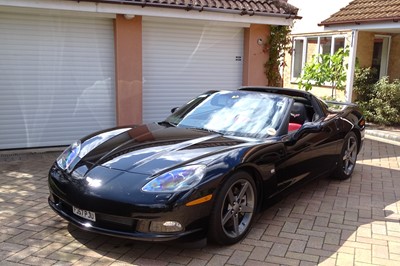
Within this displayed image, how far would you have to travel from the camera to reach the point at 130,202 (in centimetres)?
325

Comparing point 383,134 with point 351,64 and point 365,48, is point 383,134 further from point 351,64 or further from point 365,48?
point 365,48

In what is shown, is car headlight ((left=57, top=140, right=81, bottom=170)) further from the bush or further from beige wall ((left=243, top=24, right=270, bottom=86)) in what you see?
the bush

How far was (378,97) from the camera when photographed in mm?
11227

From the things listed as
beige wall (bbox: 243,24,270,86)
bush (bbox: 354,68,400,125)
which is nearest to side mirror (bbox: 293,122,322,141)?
beige wall (bbox: 243,24,270,86)

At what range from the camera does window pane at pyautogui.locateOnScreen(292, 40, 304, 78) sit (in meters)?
15.0

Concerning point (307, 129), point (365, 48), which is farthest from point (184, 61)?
point (365, 48)

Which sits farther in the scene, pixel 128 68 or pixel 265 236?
pixel 128 68

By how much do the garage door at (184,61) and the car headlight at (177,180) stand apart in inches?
209

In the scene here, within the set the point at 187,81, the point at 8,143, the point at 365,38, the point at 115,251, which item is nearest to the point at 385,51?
the point at 365,38

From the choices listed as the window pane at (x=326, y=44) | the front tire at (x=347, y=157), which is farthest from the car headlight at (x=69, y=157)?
the window pane at (x=326, y=44)

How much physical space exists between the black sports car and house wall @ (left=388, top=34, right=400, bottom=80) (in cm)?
831

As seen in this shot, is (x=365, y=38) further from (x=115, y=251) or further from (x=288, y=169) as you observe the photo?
(x=115, y=251)

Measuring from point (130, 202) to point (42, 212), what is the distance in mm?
1709

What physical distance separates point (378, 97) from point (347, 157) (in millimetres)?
6009
